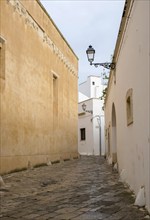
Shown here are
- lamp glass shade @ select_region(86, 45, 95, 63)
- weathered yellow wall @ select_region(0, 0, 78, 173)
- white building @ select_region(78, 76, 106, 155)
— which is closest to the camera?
weathered yellow wall @ select_region(0, 0, 78, 173)

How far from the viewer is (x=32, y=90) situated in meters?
14.5

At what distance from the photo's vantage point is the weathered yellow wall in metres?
11.9

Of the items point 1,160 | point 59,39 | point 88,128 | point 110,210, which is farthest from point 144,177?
point 88,128

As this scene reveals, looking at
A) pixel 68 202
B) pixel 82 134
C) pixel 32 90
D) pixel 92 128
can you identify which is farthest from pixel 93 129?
pixel 68 202

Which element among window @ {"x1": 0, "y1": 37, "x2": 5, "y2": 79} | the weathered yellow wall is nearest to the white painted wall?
the weathered yellow wall

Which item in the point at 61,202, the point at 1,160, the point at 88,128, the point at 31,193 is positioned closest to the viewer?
the point at 61,202

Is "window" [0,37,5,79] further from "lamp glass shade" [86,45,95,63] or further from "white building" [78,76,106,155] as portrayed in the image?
"white building" [78,76,106,155]

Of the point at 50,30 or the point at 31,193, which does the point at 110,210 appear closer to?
the point at 31,193

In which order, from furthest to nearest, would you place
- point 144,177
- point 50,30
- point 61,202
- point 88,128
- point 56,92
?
1. point 88,128
2. point 56,92
3. point 50,30
4. point 61,202
5. point 144,177

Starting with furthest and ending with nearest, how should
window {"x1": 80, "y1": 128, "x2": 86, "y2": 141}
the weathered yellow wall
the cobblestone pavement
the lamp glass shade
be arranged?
window {"x1": 80, "y1": 128, "x2": 86, "y2": 141}, the lamp glass shade, the weathered yellow wall, the cobblestone pavement

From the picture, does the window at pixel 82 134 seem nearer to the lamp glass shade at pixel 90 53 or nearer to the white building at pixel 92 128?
the white building at pixel 92 128

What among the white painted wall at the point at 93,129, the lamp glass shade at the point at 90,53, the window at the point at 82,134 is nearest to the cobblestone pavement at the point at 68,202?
the lamp glass shade at the point at 90,53

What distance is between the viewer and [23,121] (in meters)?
13.2

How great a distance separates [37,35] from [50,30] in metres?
2.46
